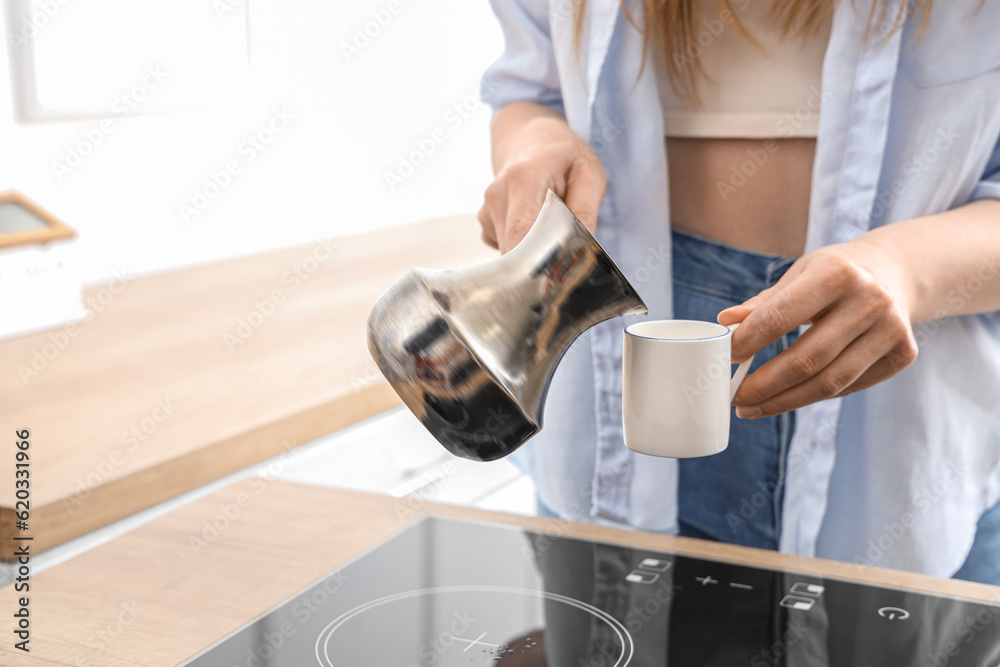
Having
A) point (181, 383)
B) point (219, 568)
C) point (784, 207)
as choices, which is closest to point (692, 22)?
point (784, 207)

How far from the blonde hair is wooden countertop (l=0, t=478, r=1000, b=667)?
0.39 m

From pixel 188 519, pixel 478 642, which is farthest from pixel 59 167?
pixel 478 642

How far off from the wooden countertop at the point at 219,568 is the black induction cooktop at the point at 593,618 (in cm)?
2

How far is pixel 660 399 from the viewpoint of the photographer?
557mm

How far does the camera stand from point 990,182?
0.74m

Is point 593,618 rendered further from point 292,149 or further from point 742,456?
point 292,149

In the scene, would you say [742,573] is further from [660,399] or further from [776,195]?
[776,195]

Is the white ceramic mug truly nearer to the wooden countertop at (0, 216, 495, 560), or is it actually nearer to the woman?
the woman

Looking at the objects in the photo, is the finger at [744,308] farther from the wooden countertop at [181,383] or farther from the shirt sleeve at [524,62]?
the wooden countertop at [181,383]

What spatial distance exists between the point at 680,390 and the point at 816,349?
3.5 inches

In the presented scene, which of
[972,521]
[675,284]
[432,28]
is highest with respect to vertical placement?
[432,28]

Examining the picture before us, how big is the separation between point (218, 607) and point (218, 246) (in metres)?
1.25

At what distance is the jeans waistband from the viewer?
0.80m

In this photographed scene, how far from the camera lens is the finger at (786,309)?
0.55 m
